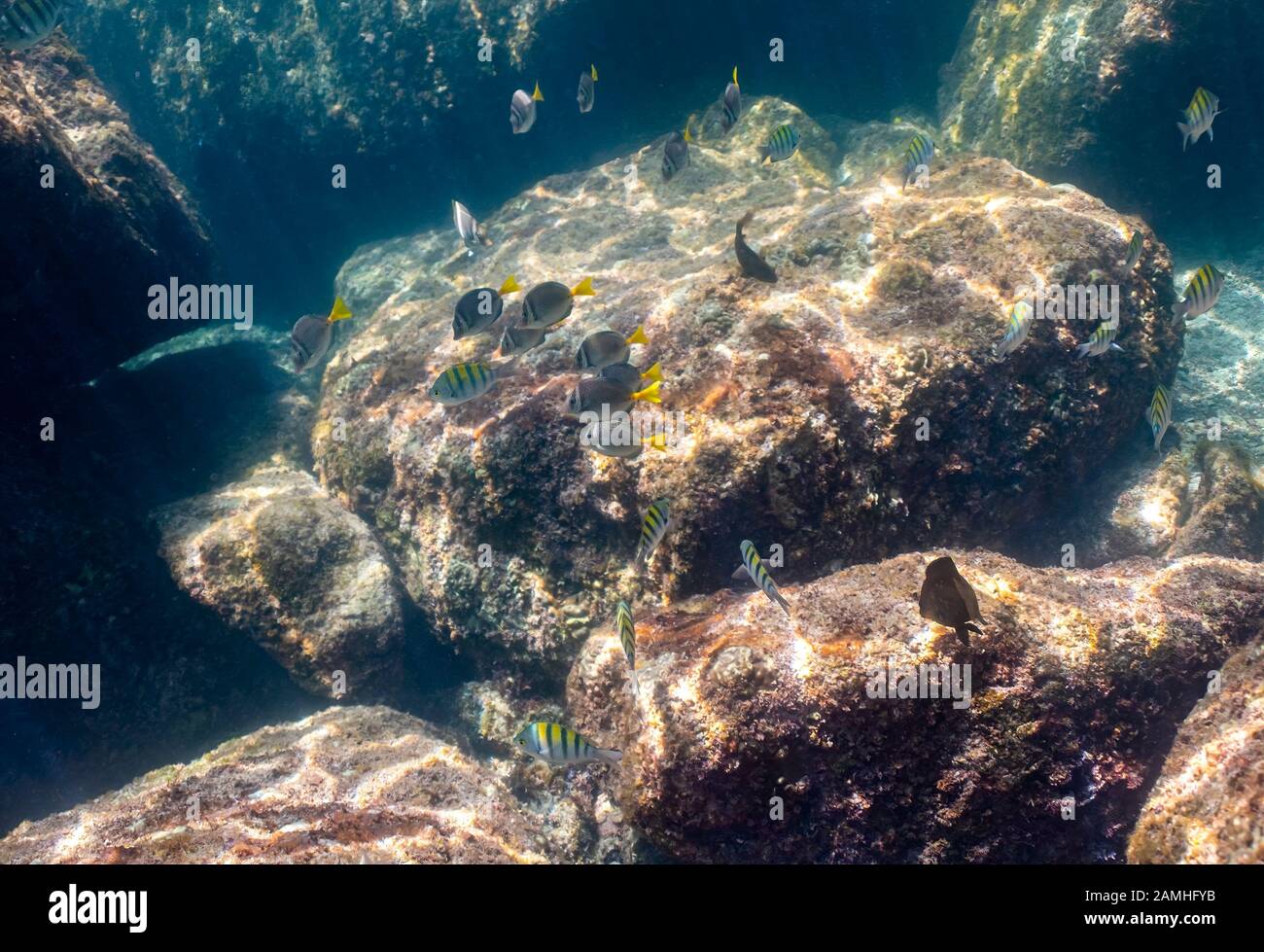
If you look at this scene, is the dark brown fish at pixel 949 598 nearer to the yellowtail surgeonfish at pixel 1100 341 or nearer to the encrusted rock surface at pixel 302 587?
the yellowtail surgeonfish at pixel 1100 341

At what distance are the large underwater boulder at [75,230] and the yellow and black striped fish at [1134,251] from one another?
8.41 metres

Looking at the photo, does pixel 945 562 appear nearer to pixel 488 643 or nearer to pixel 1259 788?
pixel 1259 788

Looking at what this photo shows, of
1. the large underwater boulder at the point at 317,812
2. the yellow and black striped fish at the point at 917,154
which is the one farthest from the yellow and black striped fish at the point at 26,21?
the yellow and black striped fish at the point at 917,154

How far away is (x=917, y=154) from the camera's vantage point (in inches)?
205

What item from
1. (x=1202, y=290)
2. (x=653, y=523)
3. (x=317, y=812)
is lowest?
(x=317, y=812)

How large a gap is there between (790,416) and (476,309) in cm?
236

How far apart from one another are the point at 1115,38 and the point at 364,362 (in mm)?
9264

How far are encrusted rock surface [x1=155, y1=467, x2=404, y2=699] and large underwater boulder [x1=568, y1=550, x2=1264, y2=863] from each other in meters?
3.12

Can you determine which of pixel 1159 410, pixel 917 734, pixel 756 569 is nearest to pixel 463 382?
pixel 756 569

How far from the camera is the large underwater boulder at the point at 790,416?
4.00 m

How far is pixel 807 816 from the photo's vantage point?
319 cm

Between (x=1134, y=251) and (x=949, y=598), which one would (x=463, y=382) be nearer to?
(x=949, y=598)

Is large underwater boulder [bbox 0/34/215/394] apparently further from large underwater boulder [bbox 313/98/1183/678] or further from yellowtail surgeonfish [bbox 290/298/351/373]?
yellowtail surgeonfish [bbox 290/298/351/373]

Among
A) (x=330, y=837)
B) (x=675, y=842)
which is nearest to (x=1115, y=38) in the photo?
(x=675, y=842)
